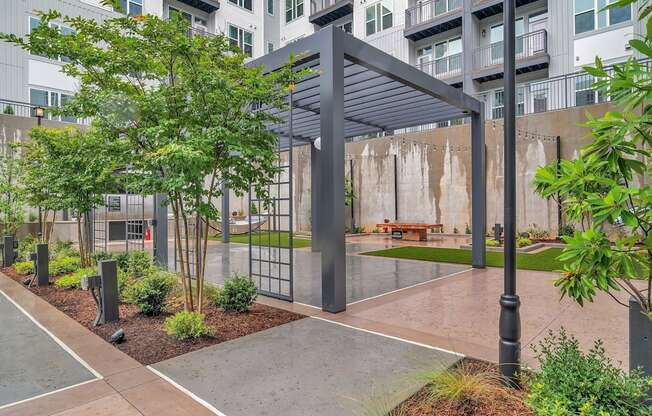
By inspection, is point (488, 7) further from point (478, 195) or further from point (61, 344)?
point (61, 344)

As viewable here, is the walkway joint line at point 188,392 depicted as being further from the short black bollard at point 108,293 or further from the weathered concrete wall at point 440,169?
the weathered concrete wall at point 440,169

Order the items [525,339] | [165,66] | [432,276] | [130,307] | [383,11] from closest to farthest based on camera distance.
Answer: [525,339]
[165,66]
[130,307]
[432,276]
[383,11]

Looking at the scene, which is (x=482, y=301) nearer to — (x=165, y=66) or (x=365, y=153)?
(x=165, y=66)

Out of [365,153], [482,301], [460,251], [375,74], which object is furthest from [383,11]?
[482,301]

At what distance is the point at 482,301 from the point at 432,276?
2.33 m

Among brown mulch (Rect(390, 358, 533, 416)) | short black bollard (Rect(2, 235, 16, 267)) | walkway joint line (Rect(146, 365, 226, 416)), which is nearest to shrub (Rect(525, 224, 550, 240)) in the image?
brown mulch (Rect(390, 358, 533, 416))

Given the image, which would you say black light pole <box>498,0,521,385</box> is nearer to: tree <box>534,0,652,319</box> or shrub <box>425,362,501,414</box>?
shrub <box>425,362,501,414</box>

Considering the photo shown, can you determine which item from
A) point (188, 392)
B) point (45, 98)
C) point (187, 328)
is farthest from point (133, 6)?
point (188, 392)

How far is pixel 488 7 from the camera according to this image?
18234mm

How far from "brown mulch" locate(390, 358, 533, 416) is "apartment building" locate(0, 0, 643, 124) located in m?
14.2

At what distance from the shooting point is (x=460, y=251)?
12.6m

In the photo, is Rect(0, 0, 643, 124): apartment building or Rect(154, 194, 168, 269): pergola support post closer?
Rect(154, 194, 168, 269): pergola support post

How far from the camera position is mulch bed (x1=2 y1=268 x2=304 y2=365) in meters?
4.36

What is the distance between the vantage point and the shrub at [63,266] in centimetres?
878
